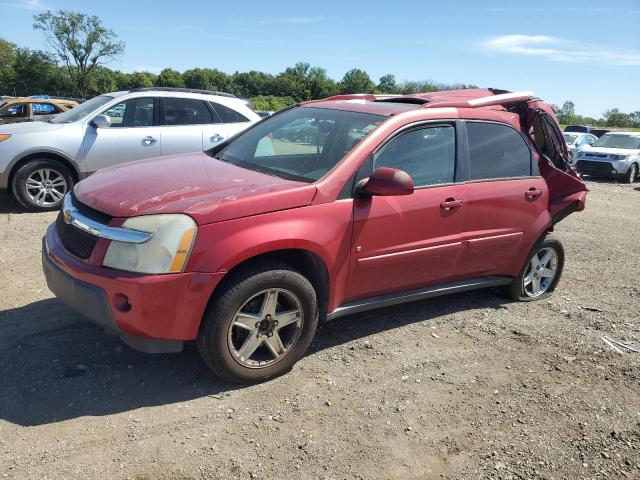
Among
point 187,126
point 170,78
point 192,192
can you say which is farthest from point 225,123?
point 170,78

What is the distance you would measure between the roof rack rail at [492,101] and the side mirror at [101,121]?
17.0 feet

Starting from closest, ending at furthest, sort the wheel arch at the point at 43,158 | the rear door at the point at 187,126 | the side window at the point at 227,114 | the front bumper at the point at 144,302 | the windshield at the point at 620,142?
the front bumper at the point at 144,302 → the wheel arch at the point at 43,158 → the rear door at the point at 187,126 → the side window at the point at 227,114 → the windshield at the point at 620,142

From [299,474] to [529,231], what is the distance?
124 inches

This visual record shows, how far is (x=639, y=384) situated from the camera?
387 centimetres

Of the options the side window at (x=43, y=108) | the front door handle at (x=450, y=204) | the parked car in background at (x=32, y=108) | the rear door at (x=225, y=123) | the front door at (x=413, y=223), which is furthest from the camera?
the side window at (x=43, y=108)

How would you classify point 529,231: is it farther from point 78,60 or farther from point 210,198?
point 78,60

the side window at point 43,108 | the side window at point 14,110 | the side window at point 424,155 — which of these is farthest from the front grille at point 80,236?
the side window at point 14,110

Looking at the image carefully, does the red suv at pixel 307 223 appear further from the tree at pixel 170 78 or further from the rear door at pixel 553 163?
the tree at pixel 170 78

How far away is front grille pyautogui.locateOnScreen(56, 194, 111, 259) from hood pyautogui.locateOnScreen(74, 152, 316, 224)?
44mm

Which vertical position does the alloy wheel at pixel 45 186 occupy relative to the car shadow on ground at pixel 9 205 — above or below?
above

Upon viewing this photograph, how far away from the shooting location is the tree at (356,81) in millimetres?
113438

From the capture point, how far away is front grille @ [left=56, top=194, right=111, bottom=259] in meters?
3.17

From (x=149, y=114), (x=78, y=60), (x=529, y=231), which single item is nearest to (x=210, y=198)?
(x=529, y=231)

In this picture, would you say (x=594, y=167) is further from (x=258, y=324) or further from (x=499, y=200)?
(x=258, y=324)
